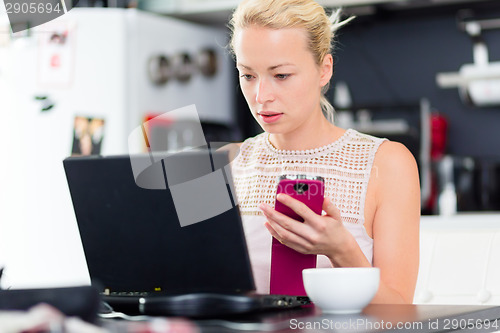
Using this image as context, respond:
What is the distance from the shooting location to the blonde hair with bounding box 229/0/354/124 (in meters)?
1.45

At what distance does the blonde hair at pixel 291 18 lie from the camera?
4.76ft

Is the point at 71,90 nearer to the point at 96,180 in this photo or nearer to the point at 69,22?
the point at 69,22

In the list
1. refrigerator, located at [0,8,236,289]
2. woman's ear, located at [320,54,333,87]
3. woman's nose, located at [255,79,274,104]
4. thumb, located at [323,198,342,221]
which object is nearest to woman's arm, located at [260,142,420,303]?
thumb, located at [323,198,342,221]

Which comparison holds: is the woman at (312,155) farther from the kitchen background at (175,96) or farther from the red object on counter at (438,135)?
the red object on counter at (438,135)

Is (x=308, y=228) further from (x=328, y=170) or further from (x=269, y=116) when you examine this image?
(x=328, y=170)

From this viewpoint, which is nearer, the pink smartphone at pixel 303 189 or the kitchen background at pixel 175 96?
the pink smartphone at pixel 303 189

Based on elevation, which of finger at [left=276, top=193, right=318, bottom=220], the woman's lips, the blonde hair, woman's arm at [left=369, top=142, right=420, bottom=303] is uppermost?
the blonde hair

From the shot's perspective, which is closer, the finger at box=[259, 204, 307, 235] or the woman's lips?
the finger at box=[259, 204, 307, 235]

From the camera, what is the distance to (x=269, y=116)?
143 centimetres

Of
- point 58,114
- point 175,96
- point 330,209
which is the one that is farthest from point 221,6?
point 330,209

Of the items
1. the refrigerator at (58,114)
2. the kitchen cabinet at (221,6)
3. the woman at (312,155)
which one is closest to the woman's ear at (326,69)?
the woman at (312,155)

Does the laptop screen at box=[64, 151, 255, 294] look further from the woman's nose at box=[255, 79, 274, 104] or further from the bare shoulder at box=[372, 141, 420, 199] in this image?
the bare shoulder at box=[372, 141, 420, 199]

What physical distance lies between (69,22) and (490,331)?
2689mm

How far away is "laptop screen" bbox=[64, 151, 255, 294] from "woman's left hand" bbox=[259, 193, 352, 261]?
0.10m
